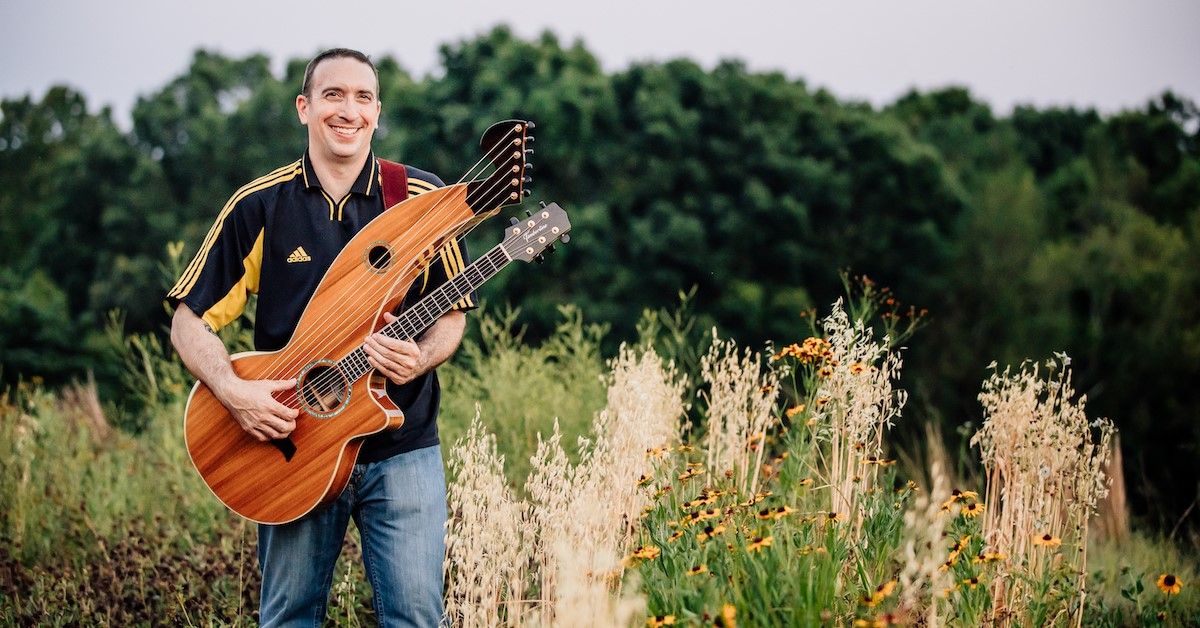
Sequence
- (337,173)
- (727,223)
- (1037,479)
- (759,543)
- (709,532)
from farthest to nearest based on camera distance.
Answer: (727,223), (1037,479), (337,173), (709,532), (759,543)

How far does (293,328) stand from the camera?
11.5 ft

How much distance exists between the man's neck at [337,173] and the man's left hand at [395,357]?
0.47 metres

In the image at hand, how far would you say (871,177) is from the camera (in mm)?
24500

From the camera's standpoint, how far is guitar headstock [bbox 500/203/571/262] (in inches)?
136

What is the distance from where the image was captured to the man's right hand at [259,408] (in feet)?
11.2

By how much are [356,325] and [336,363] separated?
0.41 feet

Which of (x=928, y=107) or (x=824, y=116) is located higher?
(x=928, y=107)

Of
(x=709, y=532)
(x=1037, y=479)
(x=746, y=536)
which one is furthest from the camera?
(x=1037, y=479)

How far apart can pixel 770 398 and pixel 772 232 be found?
751 inches

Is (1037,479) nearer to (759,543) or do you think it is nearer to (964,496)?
(964,496)

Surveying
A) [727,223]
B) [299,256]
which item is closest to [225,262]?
[299,256]

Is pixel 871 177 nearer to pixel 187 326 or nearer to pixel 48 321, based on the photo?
pixel 48 321

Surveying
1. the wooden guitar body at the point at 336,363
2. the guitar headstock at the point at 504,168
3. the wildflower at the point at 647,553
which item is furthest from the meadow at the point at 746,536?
the guitar headstock at the point at 504,168

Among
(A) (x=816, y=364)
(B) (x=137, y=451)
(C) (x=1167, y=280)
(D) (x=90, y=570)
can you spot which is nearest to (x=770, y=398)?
(A) (x=816, y=364)
